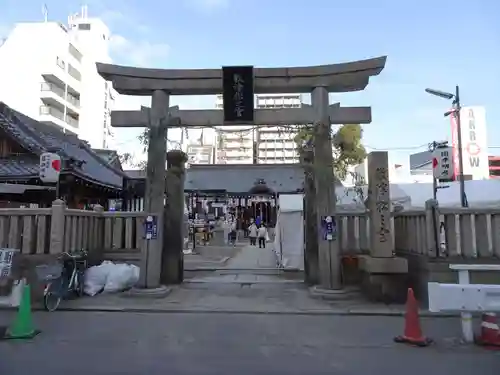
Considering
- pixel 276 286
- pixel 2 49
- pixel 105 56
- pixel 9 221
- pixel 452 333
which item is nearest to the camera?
pixel 452 333

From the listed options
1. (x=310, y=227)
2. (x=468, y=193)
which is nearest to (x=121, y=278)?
(x=310, y=227)

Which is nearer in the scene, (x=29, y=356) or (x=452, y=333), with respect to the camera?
(x=29, y=356)

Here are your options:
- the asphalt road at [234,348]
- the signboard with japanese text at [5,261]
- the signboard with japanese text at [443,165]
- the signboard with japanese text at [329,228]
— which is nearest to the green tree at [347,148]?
the signboard with japanese text at [443,165]

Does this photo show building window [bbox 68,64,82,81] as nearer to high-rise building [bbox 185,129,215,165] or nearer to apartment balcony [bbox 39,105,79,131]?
apartment balcony [bbox 39,105,79,131]

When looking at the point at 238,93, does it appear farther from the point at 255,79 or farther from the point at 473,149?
the point at 473,149

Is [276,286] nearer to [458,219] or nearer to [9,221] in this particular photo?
[458,219]

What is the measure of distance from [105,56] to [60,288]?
69038mm

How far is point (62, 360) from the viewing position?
522cm

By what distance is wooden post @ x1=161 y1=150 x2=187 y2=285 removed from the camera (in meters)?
11.0

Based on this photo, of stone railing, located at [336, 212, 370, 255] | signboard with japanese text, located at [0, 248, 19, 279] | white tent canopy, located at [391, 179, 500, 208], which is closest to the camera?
signboard with japanese text, located at [0, 248, 19, 279]

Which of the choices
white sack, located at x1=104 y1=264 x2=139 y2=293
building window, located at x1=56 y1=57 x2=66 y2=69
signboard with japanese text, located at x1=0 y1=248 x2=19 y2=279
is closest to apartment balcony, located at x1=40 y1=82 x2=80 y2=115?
building window, located at x1=56 y1=57 x2=66 y2=69

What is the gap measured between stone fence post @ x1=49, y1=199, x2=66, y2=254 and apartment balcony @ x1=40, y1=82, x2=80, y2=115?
48.5 meters

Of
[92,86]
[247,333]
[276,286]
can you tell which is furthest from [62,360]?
[92,86]

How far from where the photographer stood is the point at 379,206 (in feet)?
31.3
